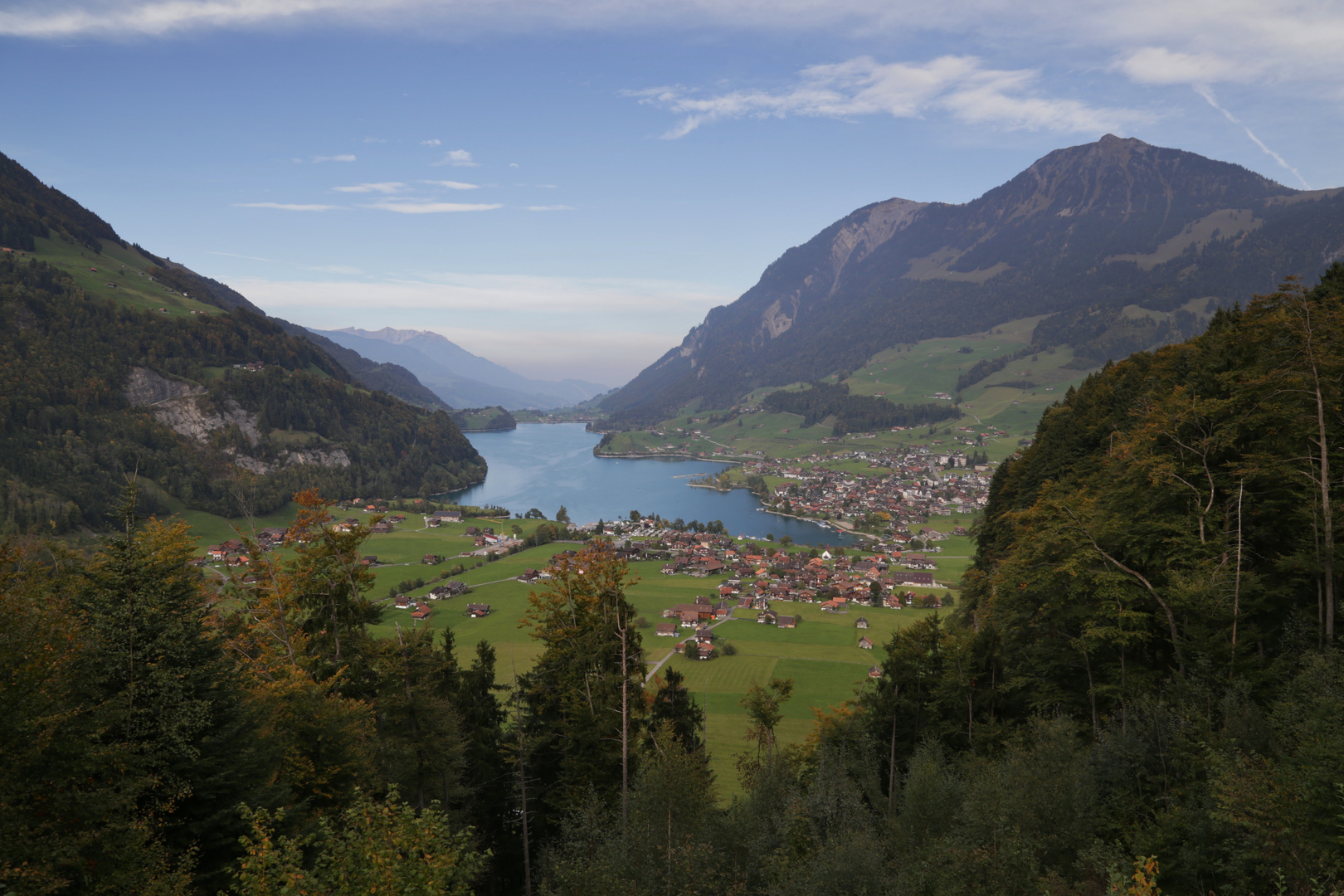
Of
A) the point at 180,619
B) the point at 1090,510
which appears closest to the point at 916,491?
the point at 1090,510

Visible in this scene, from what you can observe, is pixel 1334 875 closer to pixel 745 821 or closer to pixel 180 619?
pixel 745 821

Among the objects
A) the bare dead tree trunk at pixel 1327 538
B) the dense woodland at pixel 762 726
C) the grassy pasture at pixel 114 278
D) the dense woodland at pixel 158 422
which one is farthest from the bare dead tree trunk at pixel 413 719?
the grassy pasture at pixel 114 278

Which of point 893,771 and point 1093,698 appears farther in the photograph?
point 893,771

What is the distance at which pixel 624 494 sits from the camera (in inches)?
5335

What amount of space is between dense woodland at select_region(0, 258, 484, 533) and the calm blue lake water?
1572 centimetres

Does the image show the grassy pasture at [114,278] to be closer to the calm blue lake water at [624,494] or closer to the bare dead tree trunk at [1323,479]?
the calm blue lake water at [624,494]

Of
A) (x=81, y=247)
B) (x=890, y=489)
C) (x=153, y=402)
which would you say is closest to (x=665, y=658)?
(x=890, y=489)

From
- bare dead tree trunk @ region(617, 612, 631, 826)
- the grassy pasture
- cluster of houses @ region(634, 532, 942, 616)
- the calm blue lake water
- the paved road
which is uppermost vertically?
the grassy pasture

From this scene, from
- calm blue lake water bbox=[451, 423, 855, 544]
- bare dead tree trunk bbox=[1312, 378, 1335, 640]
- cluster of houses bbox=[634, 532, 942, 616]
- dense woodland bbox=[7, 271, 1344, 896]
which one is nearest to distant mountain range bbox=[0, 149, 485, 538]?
calm blue lake water bbox=[451, 423, 855, 544]

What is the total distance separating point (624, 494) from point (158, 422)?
88897 mm

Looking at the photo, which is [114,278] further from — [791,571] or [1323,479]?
[1323,479]

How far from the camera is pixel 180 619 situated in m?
8.60

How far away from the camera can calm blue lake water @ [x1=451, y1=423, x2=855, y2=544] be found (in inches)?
4286

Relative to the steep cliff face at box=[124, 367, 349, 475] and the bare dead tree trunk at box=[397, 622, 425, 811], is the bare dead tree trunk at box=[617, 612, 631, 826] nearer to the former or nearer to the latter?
the bare dead tree trunk at box=[397, 622, 425, 811]
